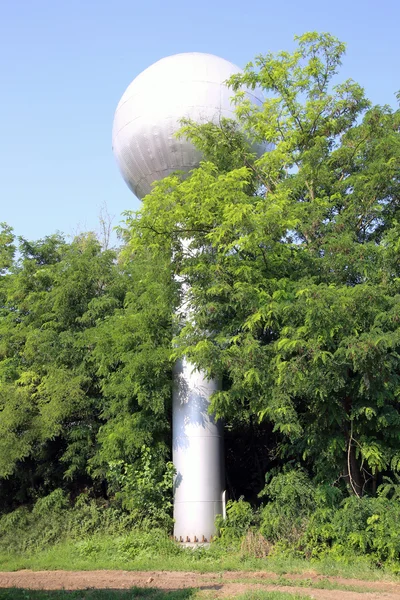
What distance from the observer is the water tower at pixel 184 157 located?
1403 cm

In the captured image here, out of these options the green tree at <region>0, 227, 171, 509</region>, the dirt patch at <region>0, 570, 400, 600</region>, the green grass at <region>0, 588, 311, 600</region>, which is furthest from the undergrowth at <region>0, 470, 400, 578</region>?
the green grass at <region>0, 588, 311, 600</region>

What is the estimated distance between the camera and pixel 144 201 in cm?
1268

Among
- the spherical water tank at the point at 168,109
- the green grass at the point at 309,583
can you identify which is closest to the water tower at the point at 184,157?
the spherical water tank at the point at 168,109

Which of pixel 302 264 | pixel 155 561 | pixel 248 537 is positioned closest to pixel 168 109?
pixel 302 264

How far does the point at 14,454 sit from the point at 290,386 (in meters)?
7.43

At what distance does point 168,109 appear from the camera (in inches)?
616

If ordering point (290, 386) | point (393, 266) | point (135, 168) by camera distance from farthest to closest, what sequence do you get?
point (135, 168)
point (393, 266)
point (290, 386)

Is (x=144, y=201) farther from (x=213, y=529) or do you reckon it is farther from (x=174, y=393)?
(x=213, y=529)

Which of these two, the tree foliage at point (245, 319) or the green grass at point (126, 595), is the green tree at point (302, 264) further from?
the green grass at point (126, 595)

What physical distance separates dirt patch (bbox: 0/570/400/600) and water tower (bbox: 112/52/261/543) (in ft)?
8.88

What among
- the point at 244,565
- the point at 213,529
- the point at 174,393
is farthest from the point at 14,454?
the point at 244,565

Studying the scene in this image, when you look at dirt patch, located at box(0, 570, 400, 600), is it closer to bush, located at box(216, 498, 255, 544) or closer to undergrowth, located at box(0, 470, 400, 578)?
undergrowth, located at box(0, 470, 400, 578)

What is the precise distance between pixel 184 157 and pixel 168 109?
124cm

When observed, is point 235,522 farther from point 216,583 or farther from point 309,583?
point 309,583
